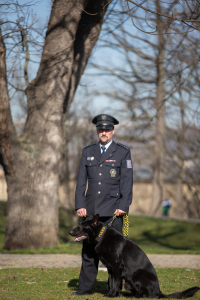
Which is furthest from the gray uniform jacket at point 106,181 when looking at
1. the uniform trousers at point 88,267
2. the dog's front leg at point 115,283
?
the dog's front leg at point 115,283

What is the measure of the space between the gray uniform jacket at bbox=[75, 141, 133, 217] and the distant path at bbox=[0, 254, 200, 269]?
242 centimetres

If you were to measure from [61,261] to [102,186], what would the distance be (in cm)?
307

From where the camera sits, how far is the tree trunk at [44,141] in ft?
25.8

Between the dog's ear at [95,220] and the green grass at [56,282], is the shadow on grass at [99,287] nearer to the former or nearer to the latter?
the green grass at [56,282]

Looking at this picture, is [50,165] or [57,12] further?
[50,165]

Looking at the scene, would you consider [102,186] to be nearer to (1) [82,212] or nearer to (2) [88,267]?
(1) [82,212]

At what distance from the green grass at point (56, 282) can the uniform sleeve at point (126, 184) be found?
1.14 m

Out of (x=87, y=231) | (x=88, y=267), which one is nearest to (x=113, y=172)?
(x=87, y=231)

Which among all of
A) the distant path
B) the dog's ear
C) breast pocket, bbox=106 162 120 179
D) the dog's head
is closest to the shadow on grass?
the dog's head

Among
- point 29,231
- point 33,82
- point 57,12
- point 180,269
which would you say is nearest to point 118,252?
point 180,269

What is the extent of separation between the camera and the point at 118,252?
4051 millimetres

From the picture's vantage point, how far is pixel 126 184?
173 inches

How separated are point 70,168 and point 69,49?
11799mm

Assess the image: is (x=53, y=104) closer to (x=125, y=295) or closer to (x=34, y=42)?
(x=34, y=42)
